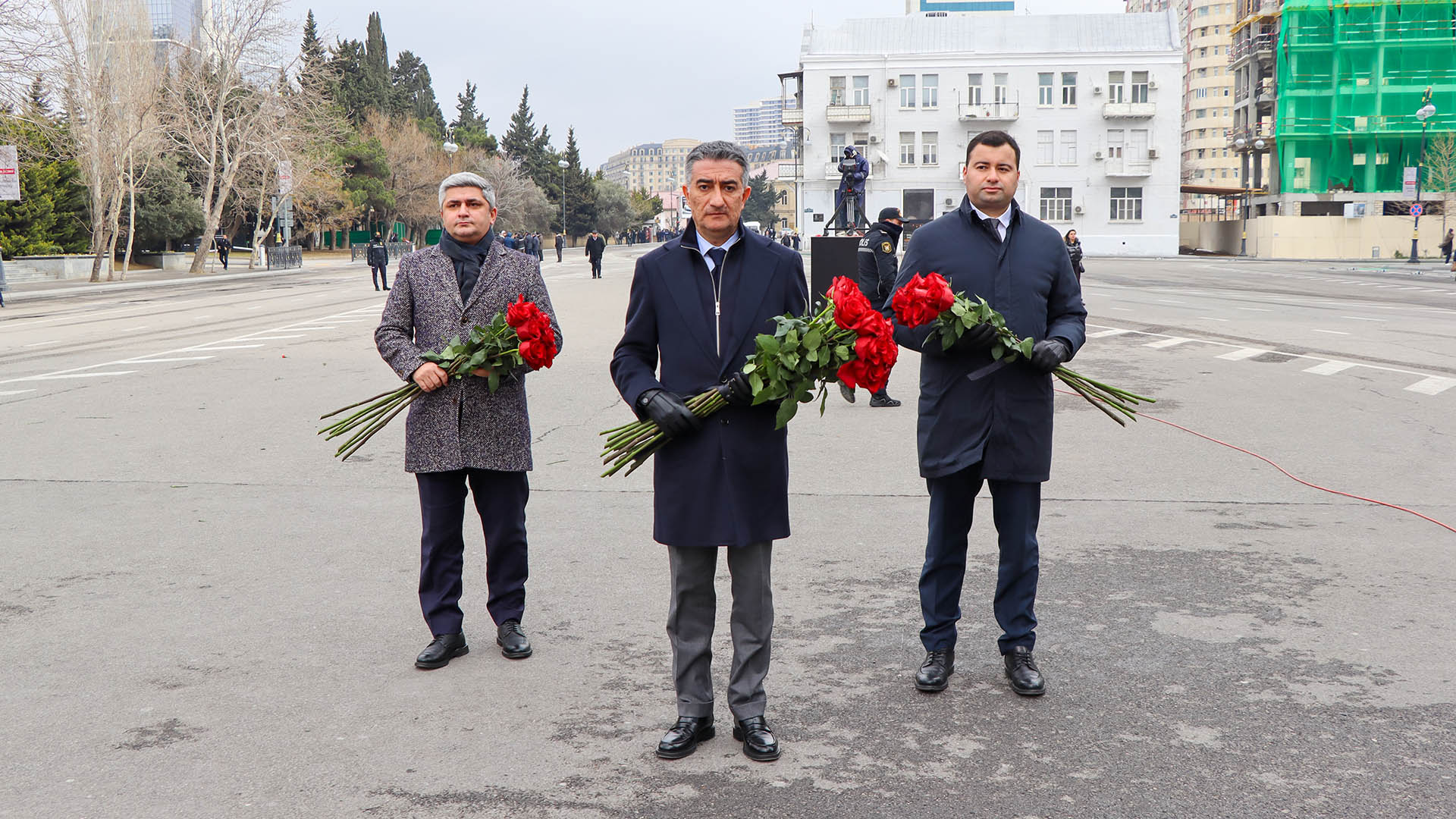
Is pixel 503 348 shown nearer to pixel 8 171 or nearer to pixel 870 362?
pixel 870 362

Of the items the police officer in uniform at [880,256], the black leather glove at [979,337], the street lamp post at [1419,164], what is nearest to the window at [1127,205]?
the street lamp post at [1419,164]

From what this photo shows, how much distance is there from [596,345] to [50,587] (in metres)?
12.0

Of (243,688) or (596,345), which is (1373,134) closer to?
(596,345)

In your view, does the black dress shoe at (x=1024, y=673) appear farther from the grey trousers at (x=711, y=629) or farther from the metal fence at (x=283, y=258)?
the metal fence at (x=283, y=258)

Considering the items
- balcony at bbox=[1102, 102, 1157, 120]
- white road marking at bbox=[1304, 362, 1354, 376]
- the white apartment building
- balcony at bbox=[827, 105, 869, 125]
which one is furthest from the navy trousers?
balcony at bbox=[1102, 102, 1157, 120]

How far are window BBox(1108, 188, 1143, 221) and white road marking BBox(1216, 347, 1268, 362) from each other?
62305mm

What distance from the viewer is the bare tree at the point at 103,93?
130 feet

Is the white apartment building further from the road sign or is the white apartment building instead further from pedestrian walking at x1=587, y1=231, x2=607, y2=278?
the road sign

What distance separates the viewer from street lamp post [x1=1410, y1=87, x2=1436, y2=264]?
48.0m

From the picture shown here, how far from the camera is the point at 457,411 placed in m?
4.64

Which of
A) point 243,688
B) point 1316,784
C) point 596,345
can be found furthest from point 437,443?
point 596,345

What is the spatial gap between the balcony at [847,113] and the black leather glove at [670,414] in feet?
244

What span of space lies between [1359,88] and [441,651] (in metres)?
73.5

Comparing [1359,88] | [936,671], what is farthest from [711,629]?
[1359,88]
